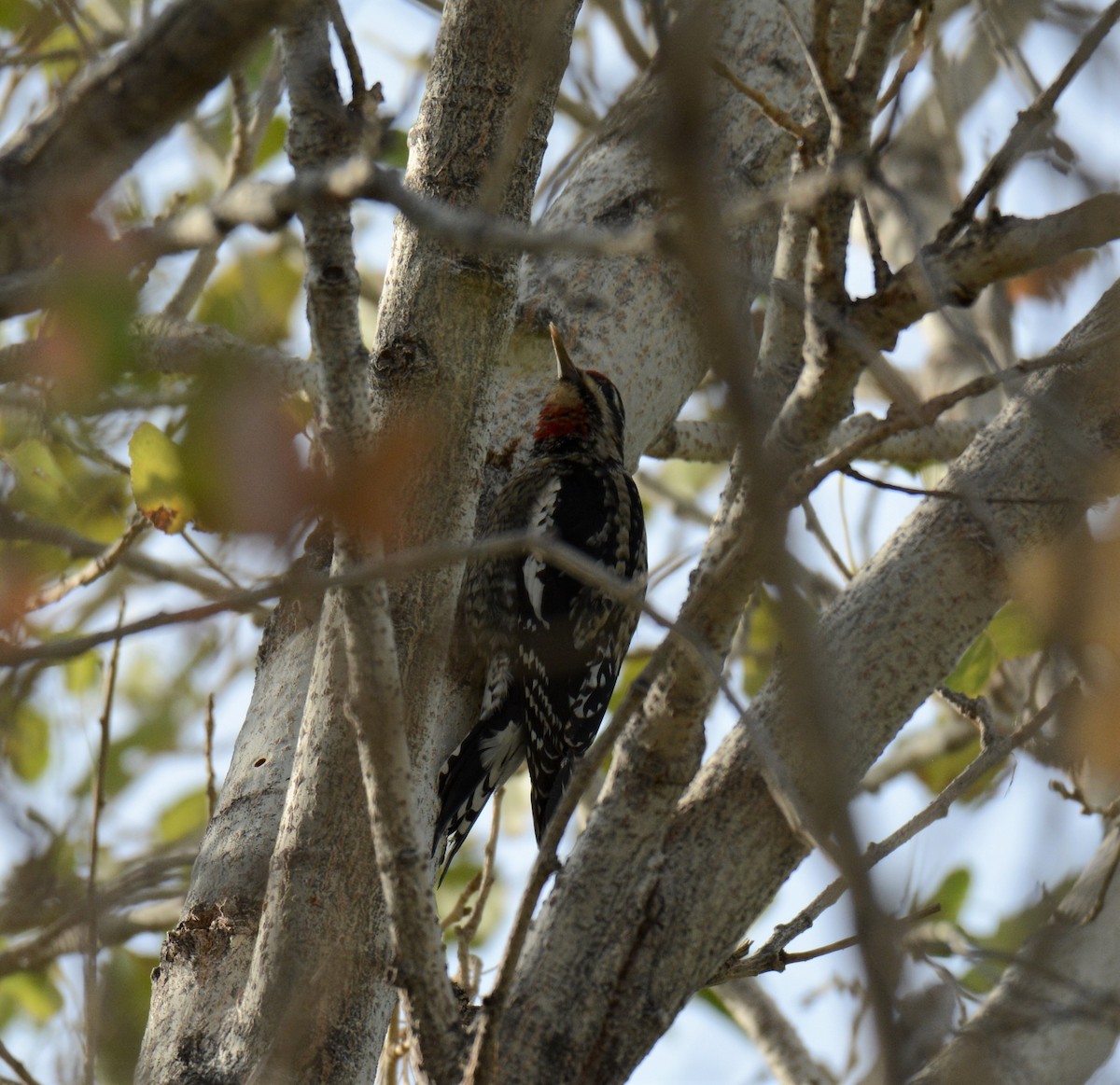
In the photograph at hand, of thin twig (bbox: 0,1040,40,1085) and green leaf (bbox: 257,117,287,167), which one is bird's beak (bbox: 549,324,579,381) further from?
green leaf (bbox: 257,117,287,167)

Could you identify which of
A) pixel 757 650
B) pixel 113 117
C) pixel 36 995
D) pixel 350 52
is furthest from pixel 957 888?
pixel 113 117

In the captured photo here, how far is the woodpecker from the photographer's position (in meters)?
3.83

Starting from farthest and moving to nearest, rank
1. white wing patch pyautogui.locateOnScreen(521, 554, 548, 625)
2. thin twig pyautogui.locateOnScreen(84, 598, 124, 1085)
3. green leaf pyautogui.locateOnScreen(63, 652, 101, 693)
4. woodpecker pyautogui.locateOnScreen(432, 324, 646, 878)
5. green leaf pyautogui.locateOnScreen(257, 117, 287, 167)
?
green leaf pyautogui.locateOnScreen(257, 117, 287, 167) → green leaf pyautogui.locateOnScreen(63, 652, 101, 693) → white wing patch pyautogui.locateOnScreen(521, 554, 548, 625) → woodpecker pyautogui.locateOnScreen(432, 324, 646, 878) → thin twig pyautogui.locateOnScreen(84, 598, 124, 1085)

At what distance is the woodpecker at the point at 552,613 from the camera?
3832 mm

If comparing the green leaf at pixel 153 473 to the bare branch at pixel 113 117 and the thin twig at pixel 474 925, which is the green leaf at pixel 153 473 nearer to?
the bare branch at pixel 113 117

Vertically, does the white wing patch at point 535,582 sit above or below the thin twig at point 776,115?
above

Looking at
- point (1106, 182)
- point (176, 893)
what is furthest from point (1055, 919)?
point (176, 893)

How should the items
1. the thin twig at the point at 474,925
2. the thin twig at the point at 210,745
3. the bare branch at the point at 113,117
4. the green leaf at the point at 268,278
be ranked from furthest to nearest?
the green leaf at the point at 268,278
the thin twig at the point at 210,745
the thin twig at the point at 474,925
the bare branch at the point at 113,117

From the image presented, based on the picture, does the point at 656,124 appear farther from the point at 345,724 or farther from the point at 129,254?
the point at 345,724

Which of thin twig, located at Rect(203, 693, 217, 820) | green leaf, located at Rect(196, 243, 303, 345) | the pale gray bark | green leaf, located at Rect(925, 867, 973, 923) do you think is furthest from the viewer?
green leaf, located at Rect(925, 867, 973, 923)

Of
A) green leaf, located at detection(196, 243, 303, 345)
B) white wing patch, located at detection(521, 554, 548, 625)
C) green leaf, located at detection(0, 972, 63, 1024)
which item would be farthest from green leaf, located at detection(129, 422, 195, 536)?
green leaf, located at detection(0, 972, 63, 1024)

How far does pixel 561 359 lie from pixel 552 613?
1342 mm

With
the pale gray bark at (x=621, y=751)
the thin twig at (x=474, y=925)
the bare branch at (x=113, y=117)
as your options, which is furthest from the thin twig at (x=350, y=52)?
the thin twig at (x=474, y=925)

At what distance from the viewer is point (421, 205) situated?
4.69 feet
